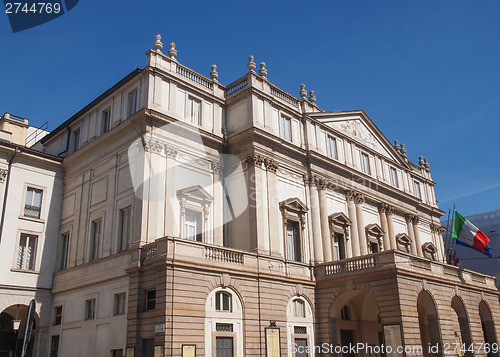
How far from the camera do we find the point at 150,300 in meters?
22.0

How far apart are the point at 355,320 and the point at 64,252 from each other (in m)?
18.0

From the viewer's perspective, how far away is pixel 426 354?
94.5 ft

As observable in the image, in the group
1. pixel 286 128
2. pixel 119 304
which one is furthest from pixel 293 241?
pixel 119 304

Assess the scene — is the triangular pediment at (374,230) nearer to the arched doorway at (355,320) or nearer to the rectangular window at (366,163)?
the rectangular window at (366,163)

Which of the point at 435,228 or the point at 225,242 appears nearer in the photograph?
the point at 225,242

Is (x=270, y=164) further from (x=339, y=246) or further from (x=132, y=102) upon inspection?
(x=132, y=102)

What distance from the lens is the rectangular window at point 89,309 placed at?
2510 cm

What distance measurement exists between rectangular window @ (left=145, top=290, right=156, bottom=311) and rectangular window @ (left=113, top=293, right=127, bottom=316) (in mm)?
1688

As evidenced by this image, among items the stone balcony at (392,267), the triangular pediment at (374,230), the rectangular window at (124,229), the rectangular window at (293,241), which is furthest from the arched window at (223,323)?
the triangular pediment at (374,230)

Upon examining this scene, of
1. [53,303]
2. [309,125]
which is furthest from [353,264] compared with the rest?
[53,303]

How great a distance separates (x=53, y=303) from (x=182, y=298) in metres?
11.0

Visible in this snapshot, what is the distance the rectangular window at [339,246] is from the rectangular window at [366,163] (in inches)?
270

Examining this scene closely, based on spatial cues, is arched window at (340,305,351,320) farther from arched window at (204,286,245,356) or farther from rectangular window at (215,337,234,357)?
rectangular window at (215,337,234,357)

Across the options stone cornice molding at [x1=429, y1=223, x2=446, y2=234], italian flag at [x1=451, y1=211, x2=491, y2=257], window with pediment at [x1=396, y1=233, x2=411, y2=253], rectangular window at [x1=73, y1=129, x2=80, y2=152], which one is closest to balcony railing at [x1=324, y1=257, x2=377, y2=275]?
window with pediment at [x1=396, y1=233, x2=411, y2=253]
